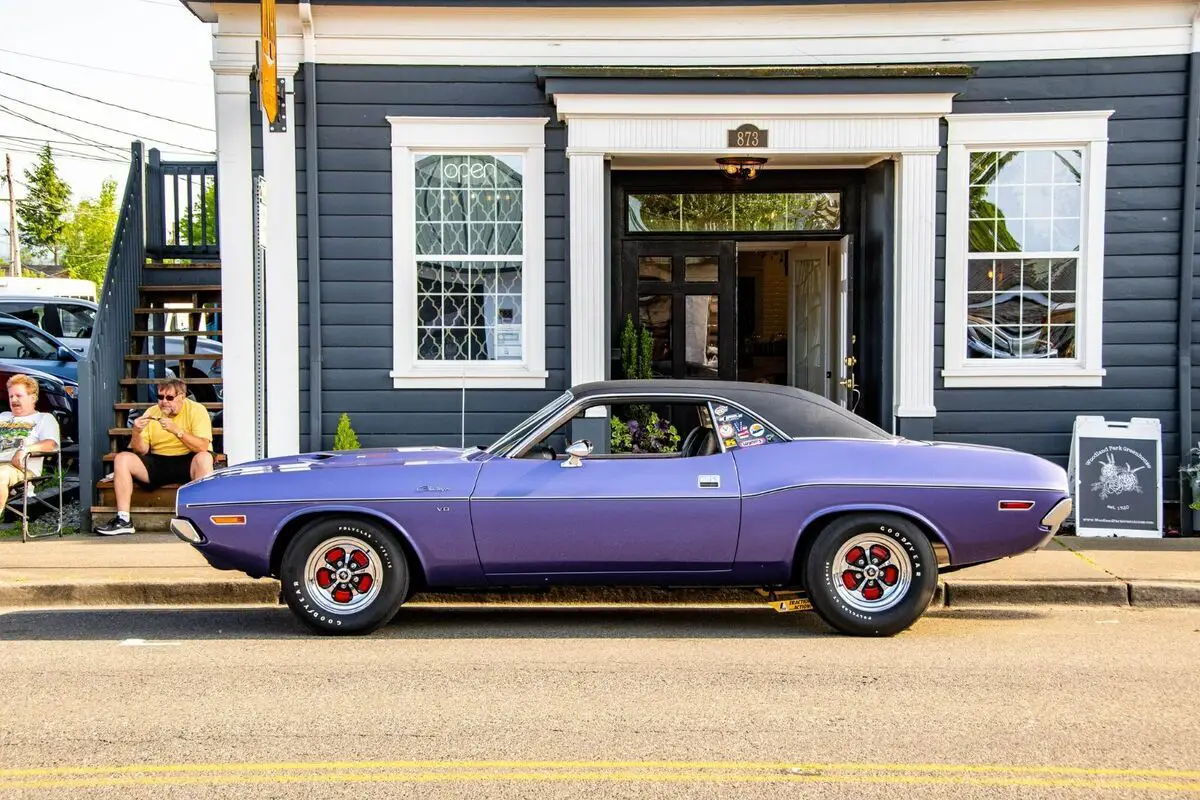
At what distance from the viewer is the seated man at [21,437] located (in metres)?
10.7

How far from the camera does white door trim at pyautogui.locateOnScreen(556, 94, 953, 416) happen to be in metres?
10.8

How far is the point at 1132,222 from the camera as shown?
10.9 metres

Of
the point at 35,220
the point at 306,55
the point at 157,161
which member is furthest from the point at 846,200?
the point at 35,220

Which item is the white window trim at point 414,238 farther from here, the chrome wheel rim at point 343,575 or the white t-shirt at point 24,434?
the chrome wheel rim at point 343,575

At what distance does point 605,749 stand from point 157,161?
35.7ft

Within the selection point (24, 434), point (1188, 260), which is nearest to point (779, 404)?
point (1188, 260)

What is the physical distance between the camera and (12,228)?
47.5m

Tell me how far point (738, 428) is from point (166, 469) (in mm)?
5787

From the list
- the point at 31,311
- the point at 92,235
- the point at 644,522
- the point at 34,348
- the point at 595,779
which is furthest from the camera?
the point at 92,235

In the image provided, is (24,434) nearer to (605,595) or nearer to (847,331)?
(605,595)

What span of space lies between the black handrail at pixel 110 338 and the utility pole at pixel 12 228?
35.1m

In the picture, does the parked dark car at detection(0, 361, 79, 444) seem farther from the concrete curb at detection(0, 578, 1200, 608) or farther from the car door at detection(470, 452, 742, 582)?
the car door at detection(470, 452, 742, 582)

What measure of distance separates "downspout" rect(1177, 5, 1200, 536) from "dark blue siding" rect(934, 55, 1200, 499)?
6cm

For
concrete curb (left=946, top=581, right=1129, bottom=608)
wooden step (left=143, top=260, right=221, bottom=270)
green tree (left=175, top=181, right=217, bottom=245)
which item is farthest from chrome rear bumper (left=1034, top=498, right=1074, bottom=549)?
green tree (left=175, top=181, right=217, bottom=245)
